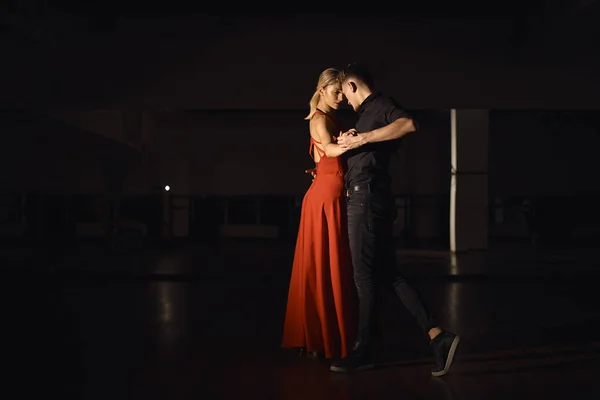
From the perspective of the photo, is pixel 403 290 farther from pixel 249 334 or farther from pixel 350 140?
pixel 249 334

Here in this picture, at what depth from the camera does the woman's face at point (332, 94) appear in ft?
10.5

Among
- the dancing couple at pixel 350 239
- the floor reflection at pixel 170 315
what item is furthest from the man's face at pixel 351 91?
the floor reflection at pixel 170 315

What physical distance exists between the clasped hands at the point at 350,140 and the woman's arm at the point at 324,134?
Result: 5 cm

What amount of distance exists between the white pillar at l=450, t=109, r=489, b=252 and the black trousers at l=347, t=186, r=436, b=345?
19.6ft

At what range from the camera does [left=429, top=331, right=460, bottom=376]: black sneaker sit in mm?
2863

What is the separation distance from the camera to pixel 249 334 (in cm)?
388

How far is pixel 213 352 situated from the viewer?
3.39m

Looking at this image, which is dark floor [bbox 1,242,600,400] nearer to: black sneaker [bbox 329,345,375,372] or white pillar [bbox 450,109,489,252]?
black sneaker [bbox 329,345,375,372]

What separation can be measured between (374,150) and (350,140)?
13 cm

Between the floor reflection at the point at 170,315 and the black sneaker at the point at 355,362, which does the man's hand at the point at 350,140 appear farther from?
the floor reflection at the point at 170,315

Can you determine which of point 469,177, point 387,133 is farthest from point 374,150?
point 469,177

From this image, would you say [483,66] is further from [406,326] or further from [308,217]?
[308,217]

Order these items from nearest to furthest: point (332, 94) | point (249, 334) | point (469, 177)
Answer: point (332, 94)
point (249, 334)
point (469, 177)

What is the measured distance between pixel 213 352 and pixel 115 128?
30.1ft
